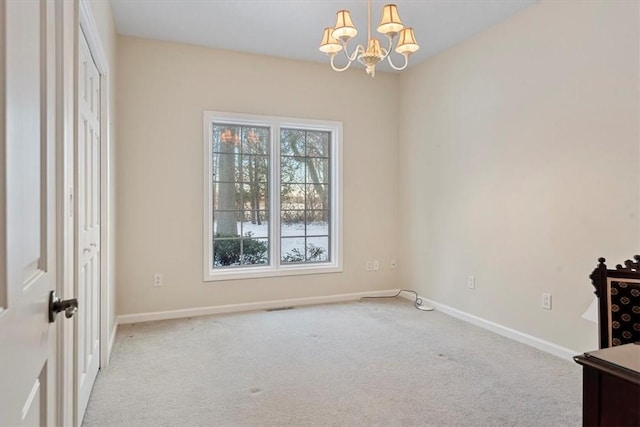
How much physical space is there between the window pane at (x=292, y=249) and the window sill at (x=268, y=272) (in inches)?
4.3

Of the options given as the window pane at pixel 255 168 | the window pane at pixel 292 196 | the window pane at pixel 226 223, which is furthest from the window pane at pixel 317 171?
the window pane at pixel 226 223

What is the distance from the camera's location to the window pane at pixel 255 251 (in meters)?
4.46

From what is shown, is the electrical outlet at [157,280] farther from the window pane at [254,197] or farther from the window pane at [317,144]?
the window pane at [317,144]

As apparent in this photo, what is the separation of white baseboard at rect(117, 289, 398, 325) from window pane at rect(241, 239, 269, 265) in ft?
1.49

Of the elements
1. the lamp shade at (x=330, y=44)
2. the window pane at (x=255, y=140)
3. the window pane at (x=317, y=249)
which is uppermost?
the lamp shade at (x=330, y=44)

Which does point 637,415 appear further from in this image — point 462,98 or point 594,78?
point 462,98

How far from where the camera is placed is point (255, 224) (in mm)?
4504

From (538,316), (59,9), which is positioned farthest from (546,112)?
(59,9)

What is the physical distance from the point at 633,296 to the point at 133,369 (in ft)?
9.60

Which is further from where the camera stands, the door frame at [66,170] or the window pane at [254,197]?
the window pane at [254,197]

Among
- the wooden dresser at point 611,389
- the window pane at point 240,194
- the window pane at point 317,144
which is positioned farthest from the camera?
the window pane at point 317,144

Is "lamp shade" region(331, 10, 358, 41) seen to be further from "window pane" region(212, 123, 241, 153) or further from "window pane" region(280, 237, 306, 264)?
"window pane" region(280, 237, 306, 264)

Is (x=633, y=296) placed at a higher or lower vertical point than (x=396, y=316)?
higher

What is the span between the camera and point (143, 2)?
3240 millimetres
